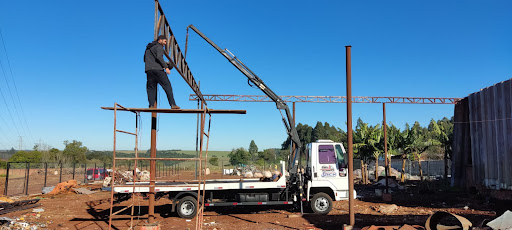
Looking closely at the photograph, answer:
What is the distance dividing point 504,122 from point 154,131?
38.9ft

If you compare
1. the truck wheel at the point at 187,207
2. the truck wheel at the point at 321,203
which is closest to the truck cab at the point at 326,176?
the truck wheel at the point at 321,203

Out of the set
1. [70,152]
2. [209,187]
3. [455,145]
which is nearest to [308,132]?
[70,152]

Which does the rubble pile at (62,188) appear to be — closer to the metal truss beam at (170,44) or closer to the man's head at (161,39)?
the metal truss beam at (170,44)

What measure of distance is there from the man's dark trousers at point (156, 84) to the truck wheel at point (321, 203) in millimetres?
6957

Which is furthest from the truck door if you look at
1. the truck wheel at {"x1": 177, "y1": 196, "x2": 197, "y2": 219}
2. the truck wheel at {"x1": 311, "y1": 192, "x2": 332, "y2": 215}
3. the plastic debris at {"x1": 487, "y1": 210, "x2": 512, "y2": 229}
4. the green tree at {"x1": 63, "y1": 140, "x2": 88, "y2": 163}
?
the green tree at {"x1": 63, "y1": 140, "x2": 88, "y2": 163}

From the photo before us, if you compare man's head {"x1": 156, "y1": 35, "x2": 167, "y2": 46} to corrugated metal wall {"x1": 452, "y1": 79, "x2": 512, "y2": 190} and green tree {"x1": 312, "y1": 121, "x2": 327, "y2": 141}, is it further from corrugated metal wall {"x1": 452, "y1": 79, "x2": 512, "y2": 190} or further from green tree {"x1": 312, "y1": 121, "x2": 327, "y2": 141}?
green tree {"x1": 312, "y1": 121, "x2": 327, "y2": 141}

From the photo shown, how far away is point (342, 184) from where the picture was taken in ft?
40.9

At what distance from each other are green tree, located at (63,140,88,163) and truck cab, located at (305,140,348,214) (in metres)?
53.0

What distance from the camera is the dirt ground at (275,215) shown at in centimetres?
1062

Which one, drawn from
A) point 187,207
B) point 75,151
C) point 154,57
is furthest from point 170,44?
point 75,151

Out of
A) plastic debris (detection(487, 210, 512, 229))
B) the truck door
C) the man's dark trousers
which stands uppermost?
the man's dark trousers

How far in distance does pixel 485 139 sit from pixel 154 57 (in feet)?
42.7

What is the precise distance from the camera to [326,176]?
12516 millimetres

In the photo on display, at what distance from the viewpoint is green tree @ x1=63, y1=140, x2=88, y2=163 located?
57125 mm
